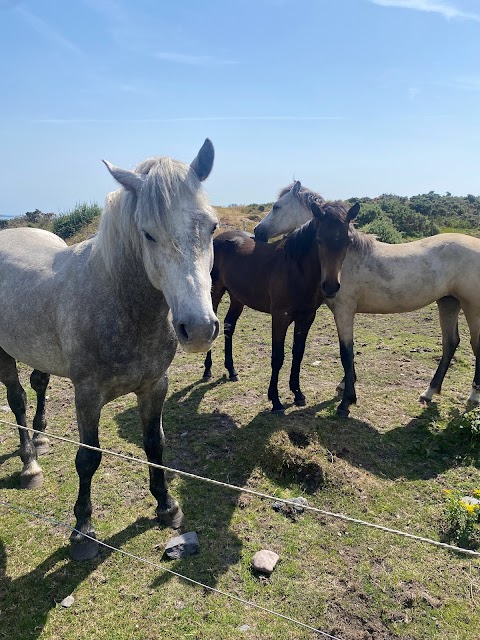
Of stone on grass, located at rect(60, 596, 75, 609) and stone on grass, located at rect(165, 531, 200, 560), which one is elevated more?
stone on grass, located at rect(165, 531, 200, 560)

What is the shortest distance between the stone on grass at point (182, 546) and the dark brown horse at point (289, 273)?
7.43 ft

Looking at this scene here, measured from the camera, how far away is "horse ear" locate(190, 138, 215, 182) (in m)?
2.38

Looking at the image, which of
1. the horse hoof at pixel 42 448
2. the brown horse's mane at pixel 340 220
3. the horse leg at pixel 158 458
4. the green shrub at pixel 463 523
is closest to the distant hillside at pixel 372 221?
the brown horse's mane at pixel 340 220

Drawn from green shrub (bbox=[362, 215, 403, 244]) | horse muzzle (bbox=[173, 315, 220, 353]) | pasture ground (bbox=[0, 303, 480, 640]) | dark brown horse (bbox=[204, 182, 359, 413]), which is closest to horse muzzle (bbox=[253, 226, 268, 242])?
dark brown horse (bbox=[204, 182, 359, 413])

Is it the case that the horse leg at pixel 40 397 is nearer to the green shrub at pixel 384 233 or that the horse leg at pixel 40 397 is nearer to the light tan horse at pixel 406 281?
the light tan horse at pixel 406 281

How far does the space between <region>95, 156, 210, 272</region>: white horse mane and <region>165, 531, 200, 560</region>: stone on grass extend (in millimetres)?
2046

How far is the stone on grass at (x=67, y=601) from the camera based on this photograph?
2.64 metres

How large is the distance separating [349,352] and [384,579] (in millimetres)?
2871

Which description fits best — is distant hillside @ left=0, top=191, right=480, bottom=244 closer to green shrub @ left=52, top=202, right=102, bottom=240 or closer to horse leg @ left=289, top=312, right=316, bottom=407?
green shrub @ left=52, top=202, right=102, bottom=240

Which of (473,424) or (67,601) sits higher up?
(473,424)

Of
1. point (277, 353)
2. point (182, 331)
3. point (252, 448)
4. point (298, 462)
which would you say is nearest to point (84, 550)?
point (252, 448)

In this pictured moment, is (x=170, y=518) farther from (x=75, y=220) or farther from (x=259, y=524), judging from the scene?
(x=75, y=220)

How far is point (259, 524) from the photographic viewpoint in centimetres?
339

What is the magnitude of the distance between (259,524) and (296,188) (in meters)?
4.65
